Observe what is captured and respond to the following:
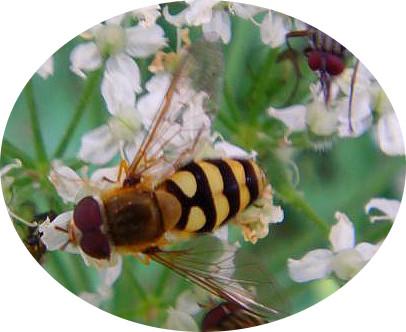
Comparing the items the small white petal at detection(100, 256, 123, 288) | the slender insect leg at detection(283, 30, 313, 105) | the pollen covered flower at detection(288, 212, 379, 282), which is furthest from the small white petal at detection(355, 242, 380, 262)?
the small white petal at detection(100, 256, 123, 288)

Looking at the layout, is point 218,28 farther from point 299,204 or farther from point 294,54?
point 299,204

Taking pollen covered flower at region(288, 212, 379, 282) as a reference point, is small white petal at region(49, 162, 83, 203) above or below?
above

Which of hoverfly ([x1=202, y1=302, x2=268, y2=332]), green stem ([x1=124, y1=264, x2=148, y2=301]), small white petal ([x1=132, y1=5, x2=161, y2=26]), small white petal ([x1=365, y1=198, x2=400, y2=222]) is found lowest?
hoverfly ([x1=202, y1=302, x2=268, y2=332])

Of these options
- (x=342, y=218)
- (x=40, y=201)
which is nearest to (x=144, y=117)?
(x=40, y=201)

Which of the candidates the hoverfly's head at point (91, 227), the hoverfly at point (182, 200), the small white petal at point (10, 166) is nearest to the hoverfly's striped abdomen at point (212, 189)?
the hoverfly at point (182, 200)

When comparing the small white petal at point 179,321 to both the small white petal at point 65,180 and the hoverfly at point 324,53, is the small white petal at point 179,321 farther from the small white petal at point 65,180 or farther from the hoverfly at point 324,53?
the hoverfly at point 324,53

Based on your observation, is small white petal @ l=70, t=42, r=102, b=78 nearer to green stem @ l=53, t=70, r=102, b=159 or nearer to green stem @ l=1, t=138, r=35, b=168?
green stem @ l=53, t=70, r=102, b=159
